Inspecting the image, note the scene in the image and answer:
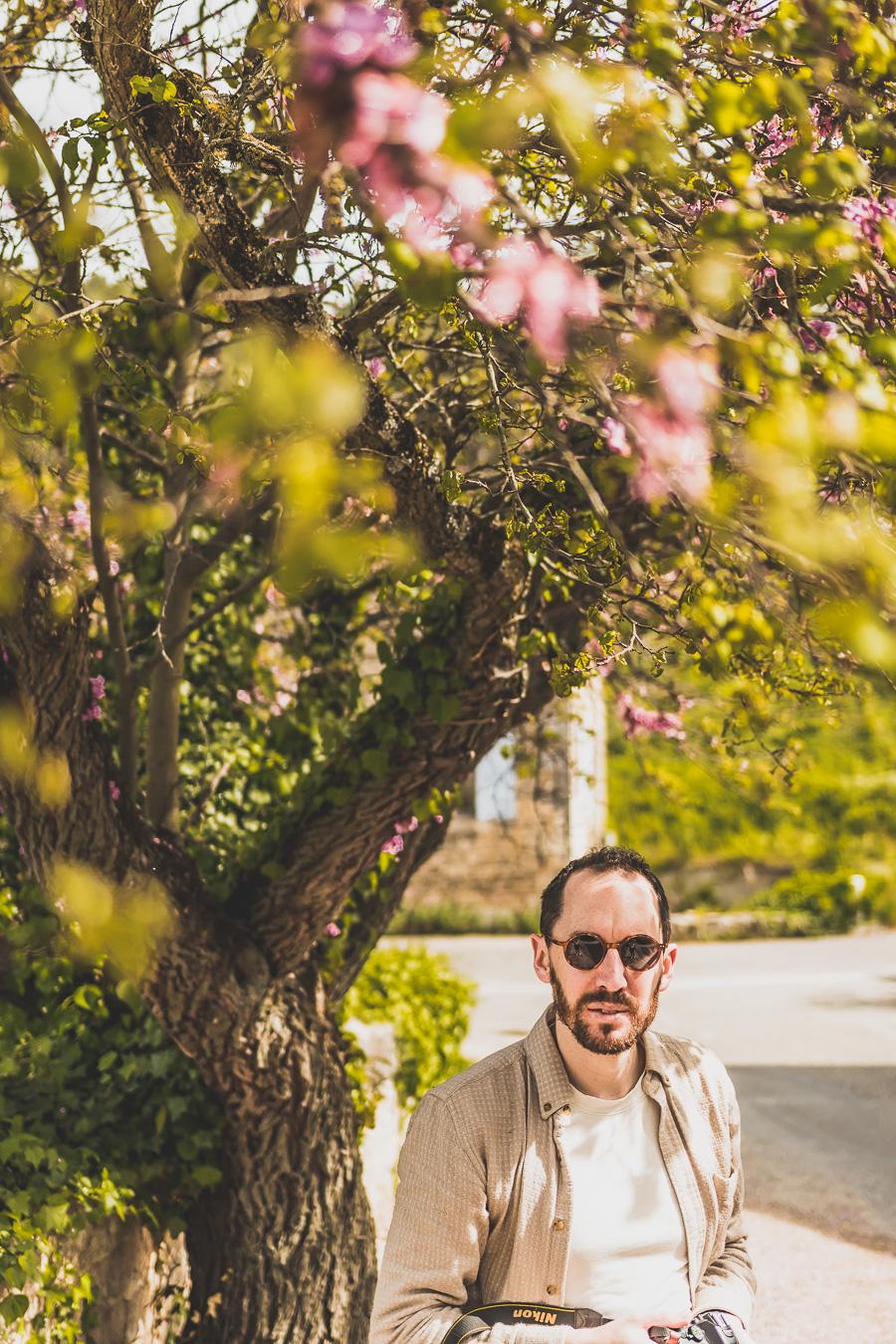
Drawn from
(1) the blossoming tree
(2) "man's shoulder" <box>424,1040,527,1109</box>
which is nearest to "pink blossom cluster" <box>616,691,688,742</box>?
(1) the blossoming tree

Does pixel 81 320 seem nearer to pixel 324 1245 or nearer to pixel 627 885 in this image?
pixel 627 885

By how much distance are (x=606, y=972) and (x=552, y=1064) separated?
8.5 inches

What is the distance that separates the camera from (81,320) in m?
2.50

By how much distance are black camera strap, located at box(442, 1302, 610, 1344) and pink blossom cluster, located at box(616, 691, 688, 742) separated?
323 cm

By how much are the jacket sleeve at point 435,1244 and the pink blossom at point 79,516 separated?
10.5 ft

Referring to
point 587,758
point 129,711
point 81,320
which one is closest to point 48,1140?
point 129,711

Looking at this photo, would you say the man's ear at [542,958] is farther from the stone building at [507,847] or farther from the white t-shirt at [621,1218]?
the stone building at [507,847]

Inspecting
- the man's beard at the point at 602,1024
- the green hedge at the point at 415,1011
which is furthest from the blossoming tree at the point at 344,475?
the green hedge at the point at 415,1011

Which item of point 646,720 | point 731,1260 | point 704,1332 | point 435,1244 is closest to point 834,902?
point 646,720

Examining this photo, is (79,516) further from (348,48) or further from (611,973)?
(348,48)

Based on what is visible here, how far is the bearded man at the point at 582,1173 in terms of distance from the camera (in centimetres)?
188

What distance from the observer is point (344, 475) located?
0.97m

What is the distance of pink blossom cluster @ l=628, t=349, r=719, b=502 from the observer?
3.83 feet

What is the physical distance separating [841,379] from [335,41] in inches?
27.0
